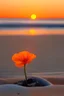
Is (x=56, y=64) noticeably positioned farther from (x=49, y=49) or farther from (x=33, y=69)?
(x=49, y=49)

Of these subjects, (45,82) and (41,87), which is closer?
(41,87)

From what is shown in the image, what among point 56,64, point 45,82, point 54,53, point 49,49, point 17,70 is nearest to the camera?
point 45,82

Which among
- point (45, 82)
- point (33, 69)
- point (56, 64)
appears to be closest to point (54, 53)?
point (56, 64)

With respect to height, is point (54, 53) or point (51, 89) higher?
point (54, 53)

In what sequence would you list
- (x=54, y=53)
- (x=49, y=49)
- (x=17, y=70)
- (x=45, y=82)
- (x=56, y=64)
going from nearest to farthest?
1. (x=45, y=82)
2. (x=17, y=70)
3. (x=56, y=64)
4. (x=54, y=53)
5. (x=49, y=49)

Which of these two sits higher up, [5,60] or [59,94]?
[5,60]

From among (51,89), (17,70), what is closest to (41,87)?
(51,89)

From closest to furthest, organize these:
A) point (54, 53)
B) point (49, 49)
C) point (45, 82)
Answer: point (45, 82) → point (54, 53) → point (49, 49)

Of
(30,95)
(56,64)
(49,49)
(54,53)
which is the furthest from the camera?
(49,49)

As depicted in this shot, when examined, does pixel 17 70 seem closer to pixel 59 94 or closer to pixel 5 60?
pixel 5 60
